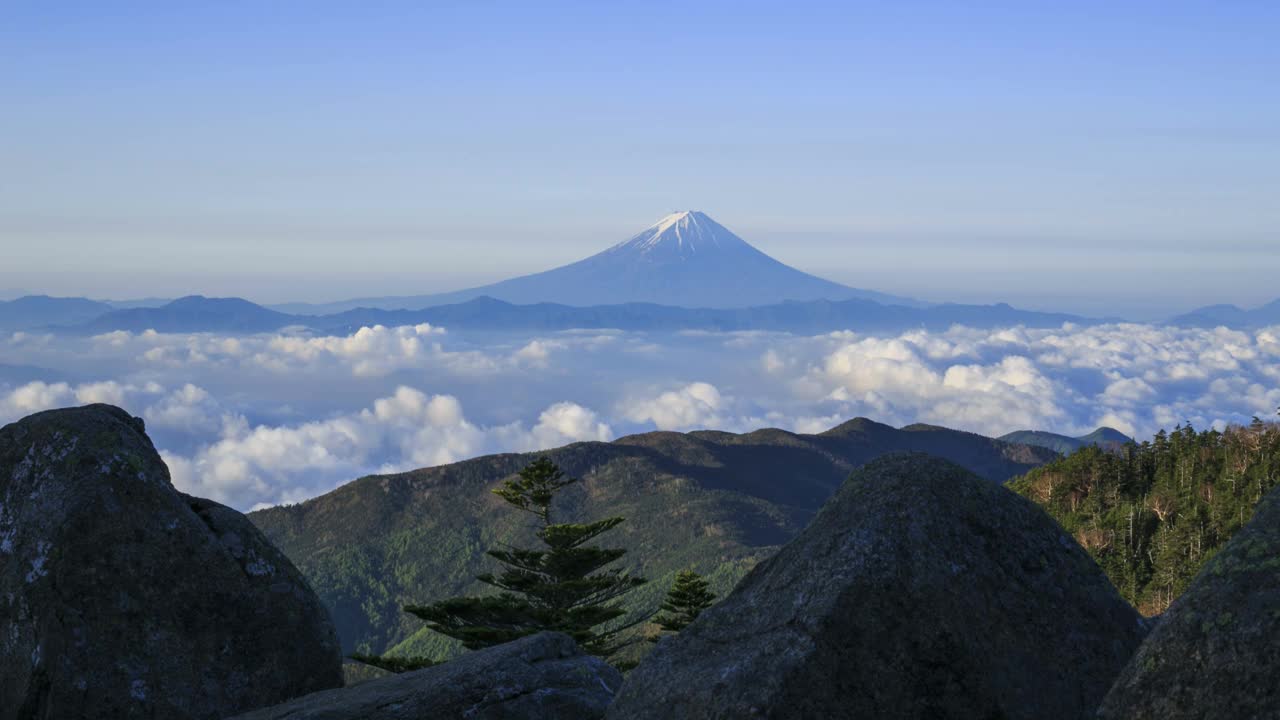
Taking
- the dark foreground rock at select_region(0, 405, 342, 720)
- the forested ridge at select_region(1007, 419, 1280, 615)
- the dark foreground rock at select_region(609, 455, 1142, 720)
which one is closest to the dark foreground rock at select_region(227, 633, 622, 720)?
the dark foreground rock at select_region(0, 405, 342, 720)

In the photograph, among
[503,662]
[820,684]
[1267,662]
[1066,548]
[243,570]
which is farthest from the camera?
[243,570]

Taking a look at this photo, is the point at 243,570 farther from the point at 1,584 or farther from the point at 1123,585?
the point at 1123,585

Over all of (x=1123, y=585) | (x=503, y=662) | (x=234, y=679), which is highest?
(x=503, y=662)

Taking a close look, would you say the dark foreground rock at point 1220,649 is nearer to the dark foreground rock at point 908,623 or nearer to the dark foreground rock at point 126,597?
the dark foreground rock at point 908,623

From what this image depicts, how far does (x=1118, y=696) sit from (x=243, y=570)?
1506cm

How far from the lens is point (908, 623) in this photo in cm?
999

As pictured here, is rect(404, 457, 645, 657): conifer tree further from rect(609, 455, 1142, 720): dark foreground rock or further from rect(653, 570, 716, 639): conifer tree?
rect(609, 455, 1142, 720): dark foreground rock

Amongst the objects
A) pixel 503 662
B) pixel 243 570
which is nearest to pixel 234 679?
pixel 243 570

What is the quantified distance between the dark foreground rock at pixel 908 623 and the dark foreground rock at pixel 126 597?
32.3 feet

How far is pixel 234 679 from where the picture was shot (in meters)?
17.8

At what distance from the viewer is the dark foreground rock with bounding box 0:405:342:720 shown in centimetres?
1705

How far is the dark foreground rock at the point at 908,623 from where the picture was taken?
9.77 m

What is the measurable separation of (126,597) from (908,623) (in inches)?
533

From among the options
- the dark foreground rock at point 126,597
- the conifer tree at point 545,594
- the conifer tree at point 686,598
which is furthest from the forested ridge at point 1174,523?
the dark foreground rock at point 126,597
